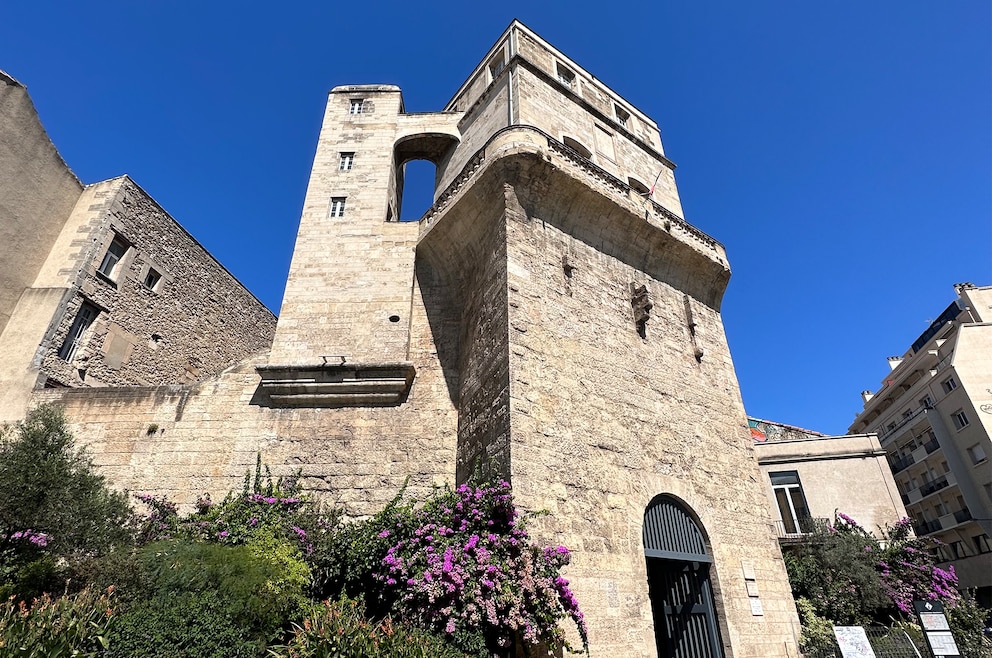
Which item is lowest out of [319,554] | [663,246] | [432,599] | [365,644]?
[365,644]

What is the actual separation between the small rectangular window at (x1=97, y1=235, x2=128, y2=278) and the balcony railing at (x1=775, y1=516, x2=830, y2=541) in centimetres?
1617

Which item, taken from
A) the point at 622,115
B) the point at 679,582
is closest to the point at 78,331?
the point at 679,582

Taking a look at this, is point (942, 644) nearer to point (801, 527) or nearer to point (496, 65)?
point (801, 527)

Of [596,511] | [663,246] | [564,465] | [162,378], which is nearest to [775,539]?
[596,511]

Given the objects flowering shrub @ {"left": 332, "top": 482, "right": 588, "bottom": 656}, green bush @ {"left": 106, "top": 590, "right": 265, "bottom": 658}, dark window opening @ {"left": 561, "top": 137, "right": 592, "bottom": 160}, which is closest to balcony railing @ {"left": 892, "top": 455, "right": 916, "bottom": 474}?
dark window opening @ {"left": 561, "top": 137, "right": 592, "bottom": 160}

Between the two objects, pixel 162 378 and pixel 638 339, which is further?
pixel 162 378

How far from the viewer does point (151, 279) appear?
1295 cm

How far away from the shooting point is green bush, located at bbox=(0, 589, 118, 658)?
4.21 metres

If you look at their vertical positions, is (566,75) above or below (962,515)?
above

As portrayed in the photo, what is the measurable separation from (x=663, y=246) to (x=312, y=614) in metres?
8.99

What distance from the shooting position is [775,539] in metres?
8.88

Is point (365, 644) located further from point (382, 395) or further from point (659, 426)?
point (659, 426)

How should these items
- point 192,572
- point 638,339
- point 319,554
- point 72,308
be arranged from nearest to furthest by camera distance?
point 192,572
point 319,554
point 638,339
point 72,308

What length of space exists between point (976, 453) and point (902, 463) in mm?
5205
